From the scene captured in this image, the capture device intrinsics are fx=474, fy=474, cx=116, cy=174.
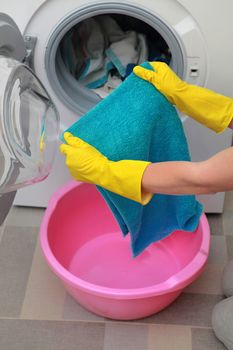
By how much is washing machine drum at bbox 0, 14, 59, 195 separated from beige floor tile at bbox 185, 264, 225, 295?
0.64 meters

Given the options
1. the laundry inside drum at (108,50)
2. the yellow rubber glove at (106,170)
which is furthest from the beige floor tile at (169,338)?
the laundry inside drum at (108,50)

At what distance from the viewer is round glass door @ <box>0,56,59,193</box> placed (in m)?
0.99

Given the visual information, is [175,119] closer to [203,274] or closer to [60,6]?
[60,6]

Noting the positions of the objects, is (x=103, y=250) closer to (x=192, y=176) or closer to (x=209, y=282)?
(x=209, y=282)

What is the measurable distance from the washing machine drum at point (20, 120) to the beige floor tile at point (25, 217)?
505 mm

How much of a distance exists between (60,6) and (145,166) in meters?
0.50

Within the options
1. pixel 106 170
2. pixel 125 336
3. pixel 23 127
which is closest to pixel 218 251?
pixel 125 336

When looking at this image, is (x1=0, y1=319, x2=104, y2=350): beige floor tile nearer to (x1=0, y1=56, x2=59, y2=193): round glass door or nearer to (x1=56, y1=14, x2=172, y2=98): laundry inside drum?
(x1=0, y1=56, x2=59, y2=193): round glass door

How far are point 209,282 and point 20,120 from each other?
831 mm

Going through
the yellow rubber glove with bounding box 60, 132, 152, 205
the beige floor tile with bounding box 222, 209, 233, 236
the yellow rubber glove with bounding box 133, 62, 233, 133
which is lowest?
the beige floor tile with bounding box 222, 209, 233, 236

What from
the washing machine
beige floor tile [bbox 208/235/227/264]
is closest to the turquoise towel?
the washing machine

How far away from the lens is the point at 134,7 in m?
1.21

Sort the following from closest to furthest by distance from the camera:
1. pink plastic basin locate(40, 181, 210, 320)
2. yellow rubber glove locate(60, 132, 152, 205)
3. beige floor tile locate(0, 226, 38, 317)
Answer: yellow rubber glove locate(60, 132, 152, 205), pink plastic basin locate(40, 181, 210, 320), beige floor tile locate(0, 226, 38, 317)

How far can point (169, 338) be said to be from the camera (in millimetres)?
1402
